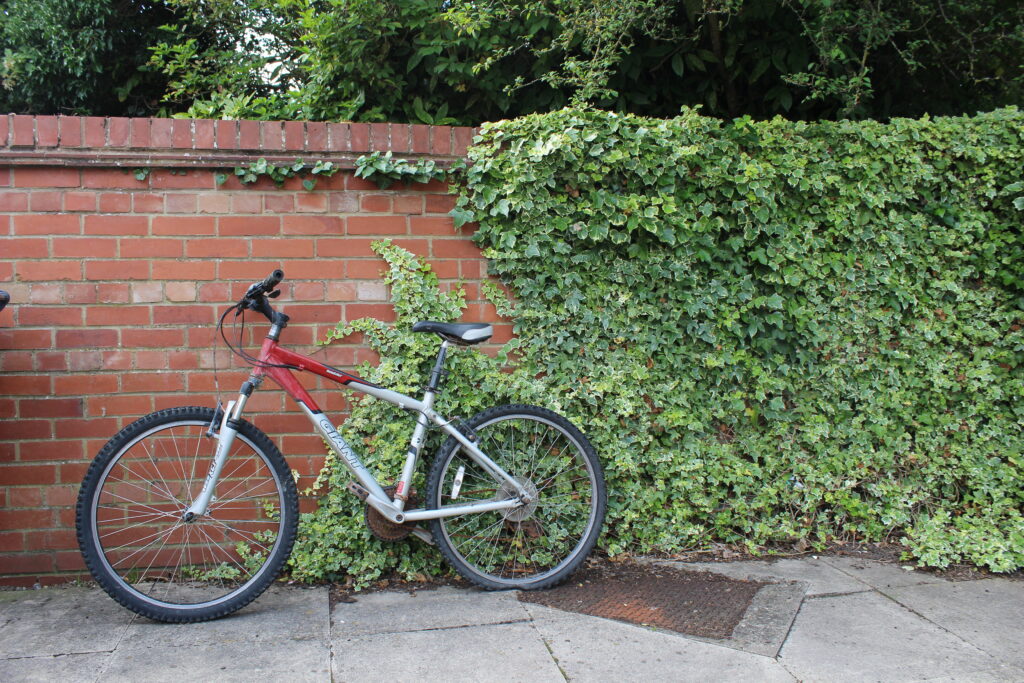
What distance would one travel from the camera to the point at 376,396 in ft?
9.93

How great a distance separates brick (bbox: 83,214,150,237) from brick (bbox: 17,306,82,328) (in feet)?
1.11

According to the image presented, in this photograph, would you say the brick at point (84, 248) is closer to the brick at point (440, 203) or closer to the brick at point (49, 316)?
the brick at point (49, 316)

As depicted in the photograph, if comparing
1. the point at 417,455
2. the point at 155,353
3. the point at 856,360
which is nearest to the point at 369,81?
the point at 155,353

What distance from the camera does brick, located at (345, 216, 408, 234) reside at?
324 cm

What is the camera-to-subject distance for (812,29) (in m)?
3.94

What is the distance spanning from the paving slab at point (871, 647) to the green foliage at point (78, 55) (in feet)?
16.0

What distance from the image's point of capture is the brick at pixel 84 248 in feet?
9.93

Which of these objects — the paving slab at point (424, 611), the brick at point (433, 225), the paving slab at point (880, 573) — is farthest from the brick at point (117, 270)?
the paving slab at point (880, 573)

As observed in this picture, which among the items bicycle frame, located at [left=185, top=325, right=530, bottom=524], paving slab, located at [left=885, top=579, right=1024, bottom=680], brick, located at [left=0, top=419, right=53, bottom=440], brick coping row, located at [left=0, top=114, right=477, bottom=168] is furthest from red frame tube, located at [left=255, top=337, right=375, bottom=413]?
paving slab, located at [left=885, top=579, right=1024, bottom=680]

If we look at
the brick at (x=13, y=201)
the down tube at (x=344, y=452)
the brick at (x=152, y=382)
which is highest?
the brick at (x=13, y=201)

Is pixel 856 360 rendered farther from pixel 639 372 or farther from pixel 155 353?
pixel 155 353

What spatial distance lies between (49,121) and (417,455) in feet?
6.66

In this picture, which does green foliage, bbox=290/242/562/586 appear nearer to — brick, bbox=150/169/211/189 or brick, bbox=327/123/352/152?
brick, bbox=327/123/352/152

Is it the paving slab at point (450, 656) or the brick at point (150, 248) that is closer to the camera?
the paving slab at point (450, 656)
